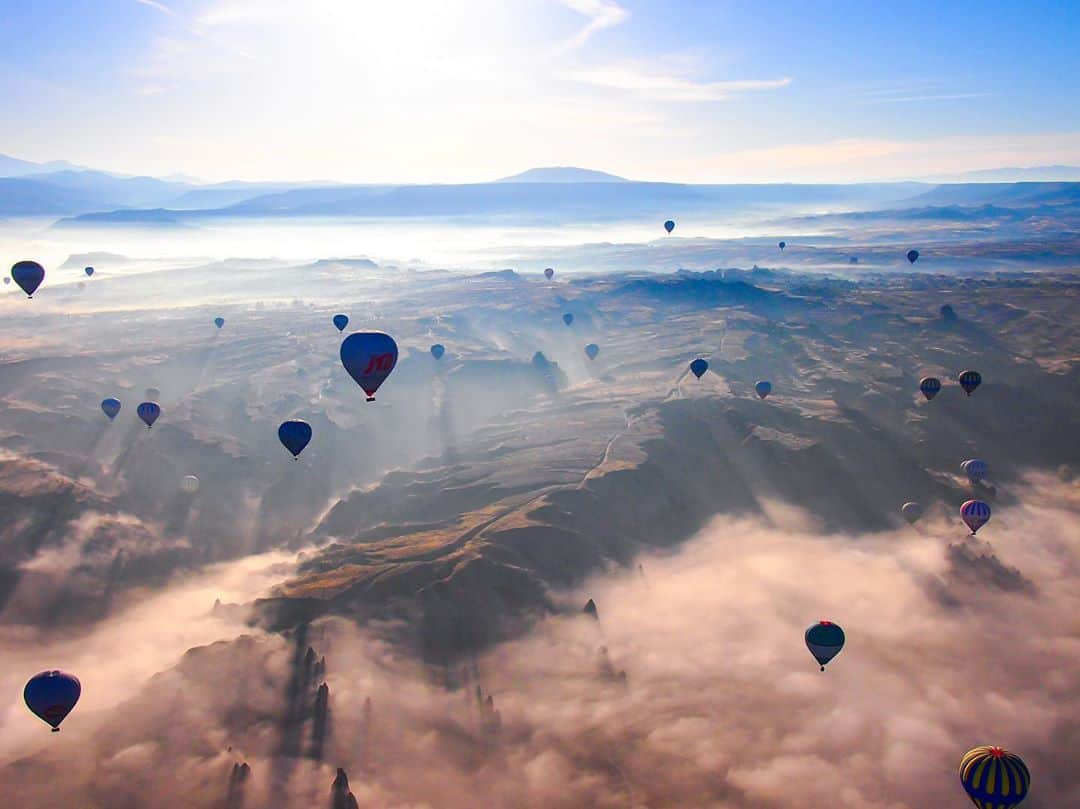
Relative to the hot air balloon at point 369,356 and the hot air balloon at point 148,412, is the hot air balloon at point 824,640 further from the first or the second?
the hot air balloon at point 148,412

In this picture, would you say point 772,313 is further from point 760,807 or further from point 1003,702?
point 760,807

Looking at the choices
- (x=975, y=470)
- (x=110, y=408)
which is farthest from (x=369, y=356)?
(x=975, y=470)

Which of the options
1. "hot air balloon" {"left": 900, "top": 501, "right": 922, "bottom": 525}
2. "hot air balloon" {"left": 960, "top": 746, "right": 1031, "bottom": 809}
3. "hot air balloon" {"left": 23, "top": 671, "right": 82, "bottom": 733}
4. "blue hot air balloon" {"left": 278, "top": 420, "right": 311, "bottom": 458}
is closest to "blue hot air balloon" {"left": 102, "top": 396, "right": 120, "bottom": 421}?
"blue hot air balloon" {"left": 278, "top": 420, "right": 311, "bottom": 458}

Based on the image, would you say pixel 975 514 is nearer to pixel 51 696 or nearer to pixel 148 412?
pixel 51 696

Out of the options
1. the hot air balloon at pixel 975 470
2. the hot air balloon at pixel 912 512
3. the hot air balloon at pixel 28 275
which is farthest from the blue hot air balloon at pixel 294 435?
the hot air balloon at pixel 975 470

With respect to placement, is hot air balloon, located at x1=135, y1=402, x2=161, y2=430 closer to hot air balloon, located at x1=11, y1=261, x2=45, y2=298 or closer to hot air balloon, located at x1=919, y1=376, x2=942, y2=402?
hot air balloon, located at x1=11, y1=261, x2=45, y2=298
